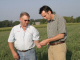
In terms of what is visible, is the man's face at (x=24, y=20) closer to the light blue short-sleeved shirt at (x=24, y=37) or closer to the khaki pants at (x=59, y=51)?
the light blue short-sleeved shirt at (x=24, y=37)

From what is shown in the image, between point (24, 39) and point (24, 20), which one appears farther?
point (24, 39)

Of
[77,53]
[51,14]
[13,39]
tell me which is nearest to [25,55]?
[13,39]

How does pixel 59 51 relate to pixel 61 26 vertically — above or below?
below

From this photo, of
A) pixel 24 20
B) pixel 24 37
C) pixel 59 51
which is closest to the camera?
pixel 24 20

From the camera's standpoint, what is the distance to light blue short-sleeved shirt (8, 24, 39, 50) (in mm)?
5176

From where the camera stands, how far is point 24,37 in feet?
17.0

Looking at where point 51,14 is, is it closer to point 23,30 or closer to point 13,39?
point 23,30

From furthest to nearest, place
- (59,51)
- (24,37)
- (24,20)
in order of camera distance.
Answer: (59,51) → (24,37) → (24,20)

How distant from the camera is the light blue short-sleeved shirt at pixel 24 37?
518cm

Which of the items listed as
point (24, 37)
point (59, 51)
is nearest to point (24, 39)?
point (24, 37)

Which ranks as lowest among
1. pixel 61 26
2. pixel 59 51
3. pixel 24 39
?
pixel 59 51

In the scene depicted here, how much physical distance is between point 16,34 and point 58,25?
1056mm

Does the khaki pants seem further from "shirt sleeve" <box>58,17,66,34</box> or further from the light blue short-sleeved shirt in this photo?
the light blue short-sleeved shirt

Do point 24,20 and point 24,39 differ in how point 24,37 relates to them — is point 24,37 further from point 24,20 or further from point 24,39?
point 24,20
